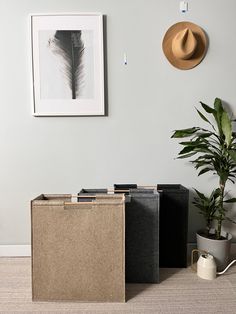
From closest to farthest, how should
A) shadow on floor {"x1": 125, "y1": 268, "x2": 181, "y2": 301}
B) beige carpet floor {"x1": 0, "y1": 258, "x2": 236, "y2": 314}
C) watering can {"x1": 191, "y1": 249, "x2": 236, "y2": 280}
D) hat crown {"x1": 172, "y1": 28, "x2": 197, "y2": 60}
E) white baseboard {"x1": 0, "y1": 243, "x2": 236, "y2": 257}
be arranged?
beige carpet floor {"x1": 0, "y1": 258, "x2": 236, "y2": 314} < shadow on floor {"x1": 125, "y1": 268, "x2": 181, "y2": 301} < watering can {"x1": 191, "y1": 249, "x2": 236, "y2": 280} < hat crown {"x1": 172, "y1": 28, "x2": 197, "y2": 60} < white baseboard {"x1": 0, "y1": 243, "x2": 236, "y2": 257}

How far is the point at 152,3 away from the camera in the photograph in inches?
55.1

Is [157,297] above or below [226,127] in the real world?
below

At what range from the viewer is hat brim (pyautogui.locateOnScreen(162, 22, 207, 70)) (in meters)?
1.40

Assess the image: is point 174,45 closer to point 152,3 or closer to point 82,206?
point 152,3

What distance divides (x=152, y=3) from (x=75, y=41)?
1.67 ft

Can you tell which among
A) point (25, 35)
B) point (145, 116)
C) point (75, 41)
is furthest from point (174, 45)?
point (25, 35)

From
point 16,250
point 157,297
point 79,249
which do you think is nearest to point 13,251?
point 16,250

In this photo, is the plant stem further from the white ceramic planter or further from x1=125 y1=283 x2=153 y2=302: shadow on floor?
x1=125 y1=283 x2=153 y2=302: shadow on floor

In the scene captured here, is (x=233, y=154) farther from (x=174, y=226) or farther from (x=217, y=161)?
(x=174, y=226)

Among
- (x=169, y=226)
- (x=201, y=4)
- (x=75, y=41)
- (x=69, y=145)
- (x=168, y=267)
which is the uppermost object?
(x=201, y=4)

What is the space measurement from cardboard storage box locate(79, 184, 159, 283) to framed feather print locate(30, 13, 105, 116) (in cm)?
58

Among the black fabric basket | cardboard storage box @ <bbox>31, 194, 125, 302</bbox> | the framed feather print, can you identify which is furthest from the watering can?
the framed feather print

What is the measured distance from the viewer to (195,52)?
141 cm

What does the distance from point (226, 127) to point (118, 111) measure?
24.5 inches
